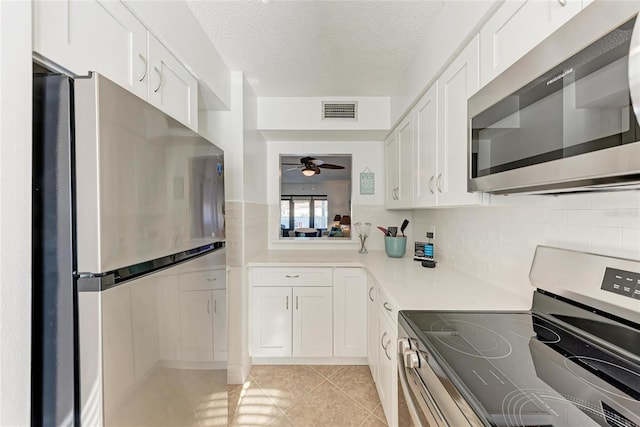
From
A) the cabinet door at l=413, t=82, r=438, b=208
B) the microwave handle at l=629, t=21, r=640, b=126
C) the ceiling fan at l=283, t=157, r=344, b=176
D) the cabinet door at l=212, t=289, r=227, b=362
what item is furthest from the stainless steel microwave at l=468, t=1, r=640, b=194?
the ceiling fan at l=283, t=157, r=344, b=176

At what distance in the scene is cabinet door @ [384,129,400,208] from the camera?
2555mm

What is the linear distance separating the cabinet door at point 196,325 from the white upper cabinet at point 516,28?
4.58 feet

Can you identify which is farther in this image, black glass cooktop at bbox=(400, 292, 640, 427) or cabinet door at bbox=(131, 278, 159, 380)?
cabinet door at bbox=(131, 278, 159, 380)

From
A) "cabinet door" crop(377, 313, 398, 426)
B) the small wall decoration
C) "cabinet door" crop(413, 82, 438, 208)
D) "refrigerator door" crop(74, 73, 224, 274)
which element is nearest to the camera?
"refrigerator door" crop(74, 73, 224, 274)

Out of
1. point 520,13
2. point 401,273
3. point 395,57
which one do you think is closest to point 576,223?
point 520,13

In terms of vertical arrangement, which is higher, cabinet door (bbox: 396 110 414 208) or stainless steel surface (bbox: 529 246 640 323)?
cabinet door (bbox: 396 110 414 208)

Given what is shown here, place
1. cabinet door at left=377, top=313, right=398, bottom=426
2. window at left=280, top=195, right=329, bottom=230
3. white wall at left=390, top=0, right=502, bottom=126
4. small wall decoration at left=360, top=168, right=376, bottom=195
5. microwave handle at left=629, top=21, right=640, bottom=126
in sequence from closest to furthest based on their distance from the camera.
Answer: microwave handle at left=629, top=21, right=640, bottom=126 < white wall at left=390, top=0, right=502, bottom=126 < cabinet door at left=377, top=313, right=398, bottom=426 < small wall decoration at left=360, top=168, right=376, bottom=195 < window at left=280, top=195, right=329, bottom=230

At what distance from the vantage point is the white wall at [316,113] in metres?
2.66

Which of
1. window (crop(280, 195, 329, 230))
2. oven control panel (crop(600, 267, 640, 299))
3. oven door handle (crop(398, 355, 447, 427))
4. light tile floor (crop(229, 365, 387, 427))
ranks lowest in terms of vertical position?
light tile floor (crop(229, 365, 387, 427))

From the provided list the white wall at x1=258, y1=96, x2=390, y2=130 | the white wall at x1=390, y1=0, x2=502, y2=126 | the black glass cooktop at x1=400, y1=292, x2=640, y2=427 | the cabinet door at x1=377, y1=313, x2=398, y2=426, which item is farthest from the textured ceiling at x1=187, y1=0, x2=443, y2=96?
the cabinet door at x1=377, y1=313, x2=398, y2=426

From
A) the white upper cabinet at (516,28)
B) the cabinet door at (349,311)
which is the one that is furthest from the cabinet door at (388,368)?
the white upper cabinet at (516,28)

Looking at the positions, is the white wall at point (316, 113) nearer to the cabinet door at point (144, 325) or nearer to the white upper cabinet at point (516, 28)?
the white upper cabinet at point (516, 28)

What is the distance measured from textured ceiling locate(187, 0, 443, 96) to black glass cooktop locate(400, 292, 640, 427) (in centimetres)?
154

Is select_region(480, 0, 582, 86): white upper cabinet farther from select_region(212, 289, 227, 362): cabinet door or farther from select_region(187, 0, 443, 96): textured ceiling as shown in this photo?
select_region(212, 289, 227, 362): cabinet door
